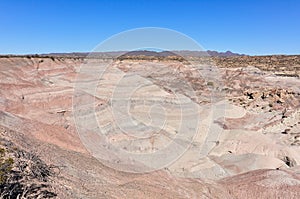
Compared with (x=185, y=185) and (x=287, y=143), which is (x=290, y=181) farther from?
(x=287, y=143)

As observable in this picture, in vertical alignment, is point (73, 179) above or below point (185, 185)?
above

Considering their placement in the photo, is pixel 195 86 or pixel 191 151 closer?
pixel 191 151

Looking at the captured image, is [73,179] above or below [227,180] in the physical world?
above

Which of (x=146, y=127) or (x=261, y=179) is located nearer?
(x=261, y=179)

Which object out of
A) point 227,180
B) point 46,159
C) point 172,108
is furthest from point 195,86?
point 46,159

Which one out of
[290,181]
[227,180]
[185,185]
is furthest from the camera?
[227,180]

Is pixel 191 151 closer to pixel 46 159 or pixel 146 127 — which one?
pixel 146 127

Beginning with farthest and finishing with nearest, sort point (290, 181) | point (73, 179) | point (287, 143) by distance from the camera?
point (287, 143)
point (290, 181)
point (73, 179)

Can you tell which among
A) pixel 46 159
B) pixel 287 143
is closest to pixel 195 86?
pixel 287 143

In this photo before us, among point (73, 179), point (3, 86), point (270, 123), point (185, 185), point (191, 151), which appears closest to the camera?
point (73, 179)
